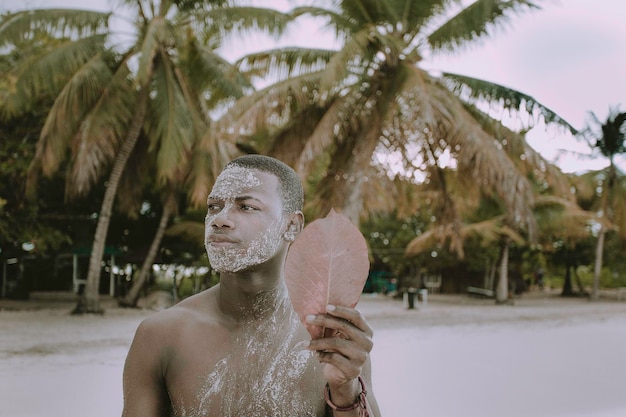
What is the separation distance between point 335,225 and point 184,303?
2.34 ft

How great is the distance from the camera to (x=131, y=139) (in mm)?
14734

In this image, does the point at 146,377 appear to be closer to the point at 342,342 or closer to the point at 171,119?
the point at 342,342

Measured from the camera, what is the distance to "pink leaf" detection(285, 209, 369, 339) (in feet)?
3.71

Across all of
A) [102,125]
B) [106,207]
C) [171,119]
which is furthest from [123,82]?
[106,207]

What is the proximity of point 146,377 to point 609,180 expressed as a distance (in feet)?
95.2

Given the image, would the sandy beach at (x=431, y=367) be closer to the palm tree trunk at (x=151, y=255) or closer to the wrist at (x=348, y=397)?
the palm tree trunk at (x=151, y=255)

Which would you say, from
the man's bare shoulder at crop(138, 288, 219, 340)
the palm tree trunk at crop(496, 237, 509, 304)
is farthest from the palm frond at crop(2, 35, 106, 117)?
the palm tree trunk at crop(496, 237, 509, 304)

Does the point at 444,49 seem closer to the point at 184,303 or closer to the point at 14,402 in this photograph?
the point at 14,402

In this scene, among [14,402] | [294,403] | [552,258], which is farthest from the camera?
[552,258]

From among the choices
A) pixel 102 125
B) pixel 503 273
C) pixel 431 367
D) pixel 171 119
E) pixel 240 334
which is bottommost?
pixel 431 367

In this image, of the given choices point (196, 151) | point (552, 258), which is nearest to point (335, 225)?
point (196, 151)

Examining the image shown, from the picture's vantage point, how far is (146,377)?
5.05 ft

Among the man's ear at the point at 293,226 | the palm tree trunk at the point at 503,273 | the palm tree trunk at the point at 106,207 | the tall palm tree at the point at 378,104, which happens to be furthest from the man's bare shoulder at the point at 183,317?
the palm tree trunk at the point at 503,273

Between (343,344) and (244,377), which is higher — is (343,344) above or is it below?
above
